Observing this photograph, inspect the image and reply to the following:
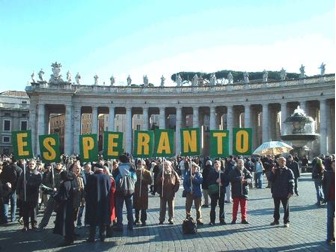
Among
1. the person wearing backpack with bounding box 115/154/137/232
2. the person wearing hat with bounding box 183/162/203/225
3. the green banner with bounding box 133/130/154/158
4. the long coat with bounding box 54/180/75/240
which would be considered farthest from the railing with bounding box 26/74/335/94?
the long coat with bounding box 54/180/75/240

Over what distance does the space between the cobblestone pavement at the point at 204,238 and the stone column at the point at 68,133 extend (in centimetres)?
5081

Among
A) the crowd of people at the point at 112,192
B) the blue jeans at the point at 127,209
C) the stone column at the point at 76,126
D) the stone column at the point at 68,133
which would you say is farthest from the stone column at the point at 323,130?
the blue jeans at the point at 127,209

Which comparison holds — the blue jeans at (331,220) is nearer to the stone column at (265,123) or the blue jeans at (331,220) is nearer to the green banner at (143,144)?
the green banner at (143,144)

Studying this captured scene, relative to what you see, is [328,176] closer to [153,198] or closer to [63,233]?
[63,233]

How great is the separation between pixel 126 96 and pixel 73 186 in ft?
181

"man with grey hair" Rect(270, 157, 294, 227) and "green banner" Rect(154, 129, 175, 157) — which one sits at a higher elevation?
"green banner" Rect(154, 129, 175, 157)

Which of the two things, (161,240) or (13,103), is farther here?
(13,103)

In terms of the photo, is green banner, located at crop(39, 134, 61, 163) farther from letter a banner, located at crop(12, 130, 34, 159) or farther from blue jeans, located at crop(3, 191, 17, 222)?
blue jeans, located at crop(3, 191, 17, 222)

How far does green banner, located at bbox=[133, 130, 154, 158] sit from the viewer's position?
62.1 feet

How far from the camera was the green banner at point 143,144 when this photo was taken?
18922 mm

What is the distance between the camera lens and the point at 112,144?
1947 cm

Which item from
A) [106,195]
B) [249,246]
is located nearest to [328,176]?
[249,246]

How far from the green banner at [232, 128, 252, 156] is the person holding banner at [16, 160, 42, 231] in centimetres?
744

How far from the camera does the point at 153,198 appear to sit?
82.6 ft
